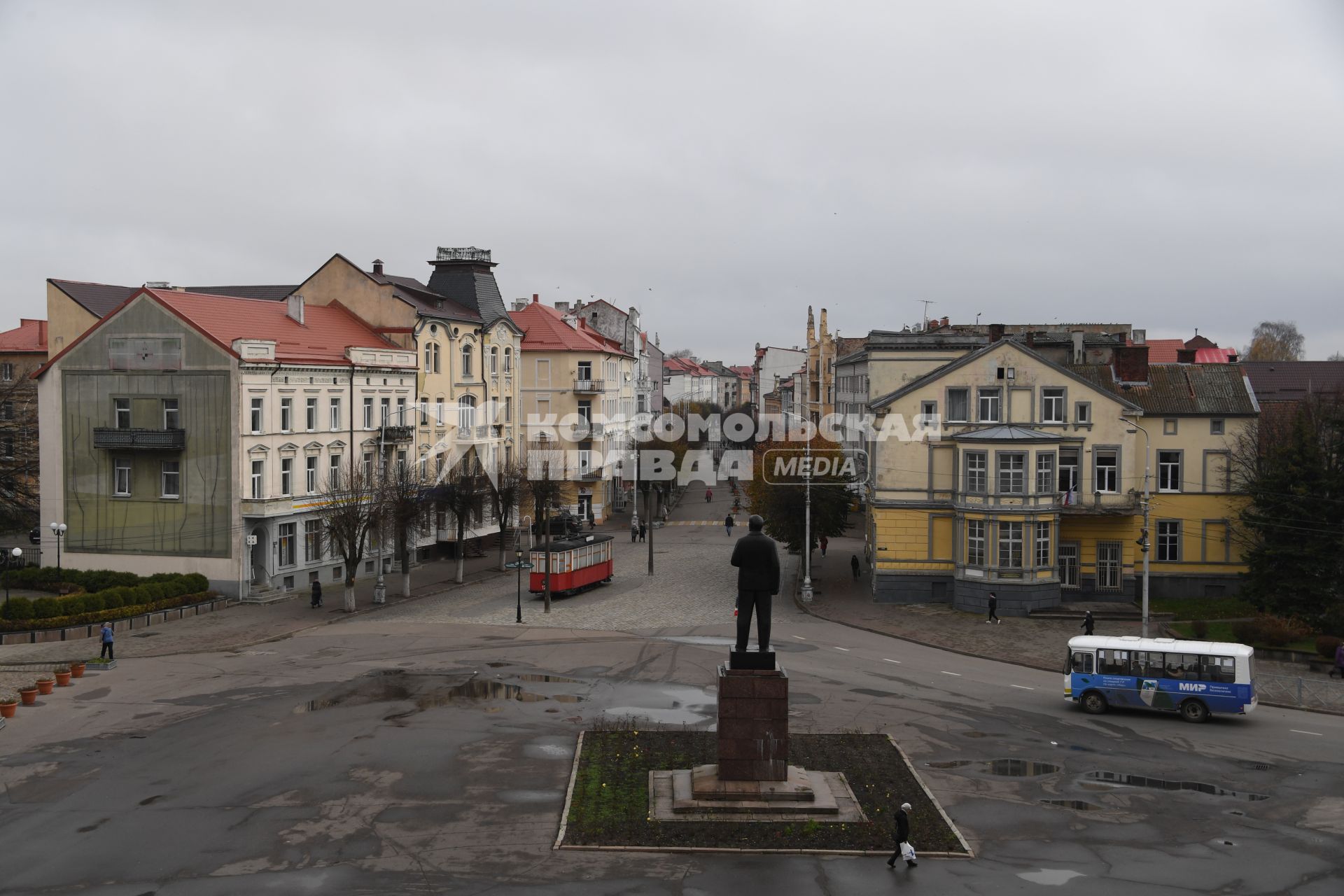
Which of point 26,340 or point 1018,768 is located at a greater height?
point 26,340

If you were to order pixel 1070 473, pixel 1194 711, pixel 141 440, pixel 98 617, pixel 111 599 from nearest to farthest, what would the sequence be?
pixel 1194 711
pixel 98 617
pixel 111 599
pixel 141 440
pixel 1070 473

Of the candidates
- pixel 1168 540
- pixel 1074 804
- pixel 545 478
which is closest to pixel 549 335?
pixel 545 478

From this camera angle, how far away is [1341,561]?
129 feet

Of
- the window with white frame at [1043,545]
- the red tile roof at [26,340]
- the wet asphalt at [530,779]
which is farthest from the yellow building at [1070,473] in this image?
the red tile roof at [26,340]

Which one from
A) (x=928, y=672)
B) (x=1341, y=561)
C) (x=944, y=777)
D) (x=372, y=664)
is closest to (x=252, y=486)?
(x=372, y=664)

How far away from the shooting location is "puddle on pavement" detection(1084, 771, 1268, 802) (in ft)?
73.0

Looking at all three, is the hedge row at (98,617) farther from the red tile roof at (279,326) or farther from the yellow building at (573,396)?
the yellow building at (573,396)

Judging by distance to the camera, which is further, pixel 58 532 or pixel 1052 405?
pixel 1052 405

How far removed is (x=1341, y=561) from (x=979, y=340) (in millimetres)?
17513

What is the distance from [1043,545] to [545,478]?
984 inches

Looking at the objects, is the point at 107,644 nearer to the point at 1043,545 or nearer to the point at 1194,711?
the point at 1194,711

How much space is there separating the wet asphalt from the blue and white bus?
0.51 meters

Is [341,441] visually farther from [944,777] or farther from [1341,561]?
[1341,561]

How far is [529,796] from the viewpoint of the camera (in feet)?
70.3
